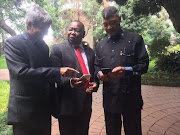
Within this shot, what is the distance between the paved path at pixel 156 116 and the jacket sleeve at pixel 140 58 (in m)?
1.78

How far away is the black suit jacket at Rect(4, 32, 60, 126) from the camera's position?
1.46 metres

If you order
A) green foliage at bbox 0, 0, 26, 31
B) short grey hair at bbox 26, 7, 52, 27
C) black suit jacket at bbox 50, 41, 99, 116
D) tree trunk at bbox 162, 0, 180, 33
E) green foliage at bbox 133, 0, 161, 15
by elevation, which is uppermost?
green foliage at bbox 0, 0, 26, 31

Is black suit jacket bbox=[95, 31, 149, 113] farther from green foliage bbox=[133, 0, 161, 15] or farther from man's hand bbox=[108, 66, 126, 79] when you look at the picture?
green foliage bbox=[133, 0, 161, 15]

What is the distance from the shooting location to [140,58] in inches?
71.5

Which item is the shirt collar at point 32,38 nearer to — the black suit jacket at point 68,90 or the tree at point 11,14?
the black suit jacket at point 68,90

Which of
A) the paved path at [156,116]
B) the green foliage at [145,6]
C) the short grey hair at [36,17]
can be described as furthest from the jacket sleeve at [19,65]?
the green foliage at [145,6]

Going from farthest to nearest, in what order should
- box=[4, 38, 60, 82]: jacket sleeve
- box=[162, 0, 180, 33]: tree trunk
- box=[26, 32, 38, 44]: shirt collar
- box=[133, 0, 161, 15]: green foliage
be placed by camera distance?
box=[133, 0, 161, 15]: green foliage, box=[162, 0, 180, 33]: tree trunk, box=[26, 32, 38, 44]: shirt collar, box=[4, 38, 60, 82]: jacket sleeve

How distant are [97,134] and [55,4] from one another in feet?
Result: 78.2

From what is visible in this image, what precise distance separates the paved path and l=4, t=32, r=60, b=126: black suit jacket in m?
1.69

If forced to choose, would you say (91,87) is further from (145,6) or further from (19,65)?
(145,6)

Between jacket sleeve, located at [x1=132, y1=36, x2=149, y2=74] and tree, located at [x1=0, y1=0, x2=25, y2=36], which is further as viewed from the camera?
tree, located at [x1=0, y1=0, x2=25, y2=36]

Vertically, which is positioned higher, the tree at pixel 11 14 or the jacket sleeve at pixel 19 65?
the tree at pixel 11 14

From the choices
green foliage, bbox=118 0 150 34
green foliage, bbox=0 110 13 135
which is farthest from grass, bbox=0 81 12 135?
green foliage, bbox=118 0 150 34

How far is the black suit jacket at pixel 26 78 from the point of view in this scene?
146 cm
